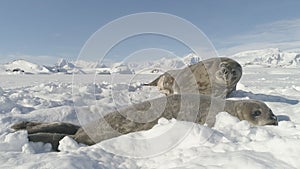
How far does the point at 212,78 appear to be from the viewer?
595 cm

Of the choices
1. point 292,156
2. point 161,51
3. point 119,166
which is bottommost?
point 119,166

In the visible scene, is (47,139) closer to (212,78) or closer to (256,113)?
(256,113)

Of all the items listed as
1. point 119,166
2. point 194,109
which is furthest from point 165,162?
point 194,109

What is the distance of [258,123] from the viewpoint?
3.87 metres

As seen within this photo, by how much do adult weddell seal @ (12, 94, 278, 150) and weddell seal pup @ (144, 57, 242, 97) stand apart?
67.5 inches

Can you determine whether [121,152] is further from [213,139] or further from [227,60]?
[227,60]

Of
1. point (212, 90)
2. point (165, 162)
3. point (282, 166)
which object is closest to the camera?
point (282, 166)

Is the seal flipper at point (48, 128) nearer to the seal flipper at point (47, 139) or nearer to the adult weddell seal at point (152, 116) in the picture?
the adult weddell seal at point (152, 116)

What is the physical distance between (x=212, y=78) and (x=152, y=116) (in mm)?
2667

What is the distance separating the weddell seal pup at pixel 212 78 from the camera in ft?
19.0

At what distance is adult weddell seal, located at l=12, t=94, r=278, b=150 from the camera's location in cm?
354

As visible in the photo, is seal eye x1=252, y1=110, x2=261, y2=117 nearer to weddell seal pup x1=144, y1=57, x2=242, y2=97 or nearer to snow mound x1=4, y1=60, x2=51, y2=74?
weddell seal pup x1=144, y1=57, x2=242, y2=97

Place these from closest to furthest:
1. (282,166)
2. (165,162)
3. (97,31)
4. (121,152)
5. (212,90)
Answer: (282,166) < (165,162) < (121,152) < (97,31) < (212,90)

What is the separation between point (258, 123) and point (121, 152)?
2200 mm
